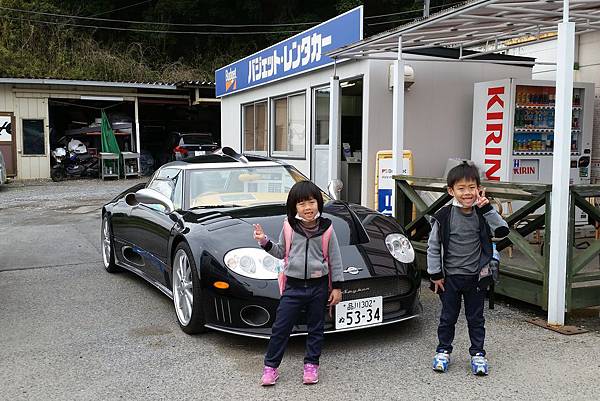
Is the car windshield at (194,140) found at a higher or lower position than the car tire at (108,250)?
higher

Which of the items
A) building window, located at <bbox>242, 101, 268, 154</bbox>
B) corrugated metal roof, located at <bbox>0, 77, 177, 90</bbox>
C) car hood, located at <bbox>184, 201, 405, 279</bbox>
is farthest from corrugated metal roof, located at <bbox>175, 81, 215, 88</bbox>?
car hood, located at <bbox>184, 201, 405, 279</bbox>

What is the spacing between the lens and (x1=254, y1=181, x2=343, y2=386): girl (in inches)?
147

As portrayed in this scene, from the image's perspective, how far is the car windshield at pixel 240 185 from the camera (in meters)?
5.58

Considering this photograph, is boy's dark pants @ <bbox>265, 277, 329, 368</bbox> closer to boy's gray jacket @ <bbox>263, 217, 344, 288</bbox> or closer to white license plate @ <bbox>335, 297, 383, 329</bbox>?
boy's gray jacket @ <bbox>263, 217, 344, 288</bbox>

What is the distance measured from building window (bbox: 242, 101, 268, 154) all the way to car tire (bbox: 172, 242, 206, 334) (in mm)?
8624

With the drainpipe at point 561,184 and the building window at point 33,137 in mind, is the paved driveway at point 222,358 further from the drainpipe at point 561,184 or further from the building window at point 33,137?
the building window at point 33,137

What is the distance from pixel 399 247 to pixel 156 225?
2.30 meters

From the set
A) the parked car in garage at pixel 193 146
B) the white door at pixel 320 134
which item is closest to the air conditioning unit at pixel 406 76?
the white door at pixel 320 134

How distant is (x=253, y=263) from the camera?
433 centimetres

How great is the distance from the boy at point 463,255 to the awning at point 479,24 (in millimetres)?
2123

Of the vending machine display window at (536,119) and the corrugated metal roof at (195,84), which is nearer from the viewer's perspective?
the vending machine display window at (536,119)

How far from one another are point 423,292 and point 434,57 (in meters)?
4.26

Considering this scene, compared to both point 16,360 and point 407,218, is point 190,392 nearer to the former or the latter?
point 16,360

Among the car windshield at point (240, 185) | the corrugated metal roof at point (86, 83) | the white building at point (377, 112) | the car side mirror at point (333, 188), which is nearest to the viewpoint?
the car windshield at point (240, 185)
